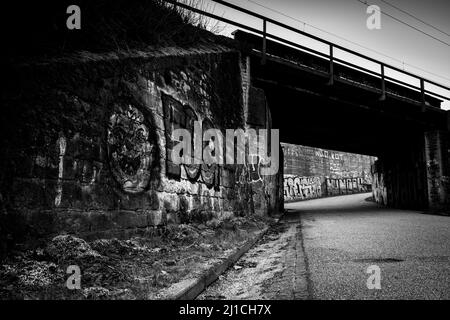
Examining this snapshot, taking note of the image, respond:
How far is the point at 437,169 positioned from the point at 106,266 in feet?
47.7

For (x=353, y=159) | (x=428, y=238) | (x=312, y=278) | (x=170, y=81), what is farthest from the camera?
(x=353, y=159)

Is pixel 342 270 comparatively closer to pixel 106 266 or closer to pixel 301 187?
pixel 106 266

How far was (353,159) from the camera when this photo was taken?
37125 mm

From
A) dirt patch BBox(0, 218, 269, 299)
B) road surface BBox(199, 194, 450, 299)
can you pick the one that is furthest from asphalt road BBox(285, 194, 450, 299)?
dirt patch BBox(0, 218, 269, 299)

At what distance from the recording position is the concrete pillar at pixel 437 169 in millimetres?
13656

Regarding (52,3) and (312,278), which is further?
(52,3)

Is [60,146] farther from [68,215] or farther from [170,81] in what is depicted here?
[170,81]

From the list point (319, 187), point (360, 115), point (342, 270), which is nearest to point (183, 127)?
point (342, 270)

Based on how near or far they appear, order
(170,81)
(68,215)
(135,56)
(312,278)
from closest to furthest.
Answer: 1. (312,278)
2. (68,215)
3. (135,56)
4. (170,81)

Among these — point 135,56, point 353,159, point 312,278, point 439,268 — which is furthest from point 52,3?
point 353,159

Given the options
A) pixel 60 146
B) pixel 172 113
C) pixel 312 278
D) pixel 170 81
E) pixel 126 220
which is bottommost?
pixel 312 278

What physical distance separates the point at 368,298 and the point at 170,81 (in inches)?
188

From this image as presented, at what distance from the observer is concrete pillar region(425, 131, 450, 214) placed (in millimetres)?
13656

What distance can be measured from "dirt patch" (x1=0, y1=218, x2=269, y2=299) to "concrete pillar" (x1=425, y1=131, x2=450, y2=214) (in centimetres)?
1226
